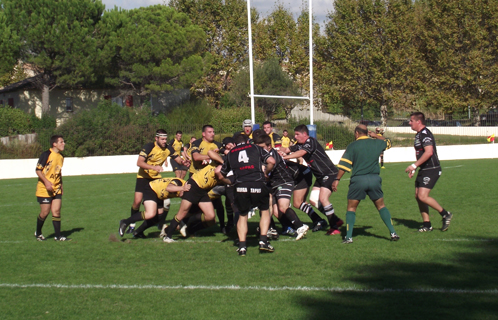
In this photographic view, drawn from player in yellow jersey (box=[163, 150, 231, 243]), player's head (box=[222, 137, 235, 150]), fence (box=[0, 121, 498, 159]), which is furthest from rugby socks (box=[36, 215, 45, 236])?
fence (box=[0, 121, 498, 159])

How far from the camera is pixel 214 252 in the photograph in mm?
7570

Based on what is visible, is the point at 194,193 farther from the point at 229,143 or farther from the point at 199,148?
the point at 199,148

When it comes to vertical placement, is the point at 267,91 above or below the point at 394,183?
above

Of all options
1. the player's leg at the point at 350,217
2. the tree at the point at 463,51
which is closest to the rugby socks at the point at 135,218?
the player's leg at the point at 350,217

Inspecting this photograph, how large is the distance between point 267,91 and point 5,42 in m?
21.0

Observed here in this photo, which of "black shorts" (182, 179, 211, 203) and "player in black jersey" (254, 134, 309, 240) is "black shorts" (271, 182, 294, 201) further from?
"black shorts" (182, 179, 211, 203)

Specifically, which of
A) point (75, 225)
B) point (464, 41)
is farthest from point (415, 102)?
point (75, 225)

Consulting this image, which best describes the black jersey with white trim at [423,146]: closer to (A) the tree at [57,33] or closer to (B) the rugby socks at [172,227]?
(B) the rugby socks at [172,227]

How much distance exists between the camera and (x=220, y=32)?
163 feet

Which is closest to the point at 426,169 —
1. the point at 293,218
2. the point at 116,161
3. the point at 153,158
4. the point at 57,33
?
the point at 293,218

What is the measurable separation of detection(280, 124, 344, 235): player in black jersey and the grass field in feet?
1.49

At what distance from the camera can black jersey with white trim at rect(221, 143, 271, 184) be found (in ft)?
23.5

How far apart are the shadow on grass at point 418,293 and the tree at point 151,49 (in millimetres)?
35837

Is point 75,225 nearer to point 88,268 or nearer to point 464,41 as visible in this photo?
point 88,268
